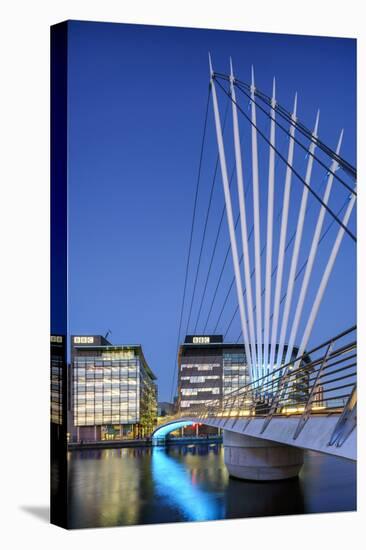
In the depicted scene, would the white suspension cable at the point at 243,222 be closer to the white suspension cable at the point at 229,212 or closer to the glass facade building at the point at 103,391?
the white suspension cable at the point at 229,212

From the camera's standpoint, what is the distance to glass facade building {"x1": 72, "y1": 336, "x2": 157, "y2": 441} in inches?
458

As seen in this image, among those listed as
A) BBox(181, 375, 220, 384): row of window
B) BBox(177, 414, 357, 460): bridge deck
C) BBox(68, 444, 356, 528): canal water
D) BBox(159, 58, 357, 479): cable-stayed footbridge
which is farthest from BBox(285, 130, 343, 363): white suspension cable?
BBox(181, 375, 220, 384): row of window

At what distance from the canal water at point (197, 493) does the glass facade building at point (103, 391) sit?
1.82 feet

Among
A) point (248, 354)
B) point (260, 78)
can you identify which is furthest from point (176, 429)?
point (260, 78)

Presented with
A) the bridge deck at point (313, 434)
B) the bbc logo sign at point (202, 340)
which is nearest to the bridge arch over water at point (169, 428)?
the bbc logo sign at point (202, 340)

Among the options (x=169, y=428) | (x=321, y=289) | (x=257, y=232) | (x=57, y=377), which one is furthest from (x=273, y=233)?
(x=169, y=428)

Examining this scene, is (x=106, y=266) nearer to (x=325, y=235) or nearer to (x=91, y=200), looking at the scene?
(x=91, y=200)

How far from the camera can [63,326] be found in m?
9.16

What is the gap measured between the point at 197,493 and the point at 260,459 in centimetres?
315

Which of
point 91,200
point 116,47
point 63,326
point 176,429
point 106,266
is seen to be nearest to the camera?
point 63,326

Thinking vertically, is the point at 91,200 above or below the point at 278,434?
above

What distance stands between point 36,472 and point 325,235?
5605mm

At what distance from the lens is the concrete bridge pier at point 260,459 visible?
49.7 ft

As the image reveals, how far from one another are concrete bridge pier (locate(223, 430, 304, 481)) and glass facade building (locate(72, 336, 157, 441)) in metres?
2.08
